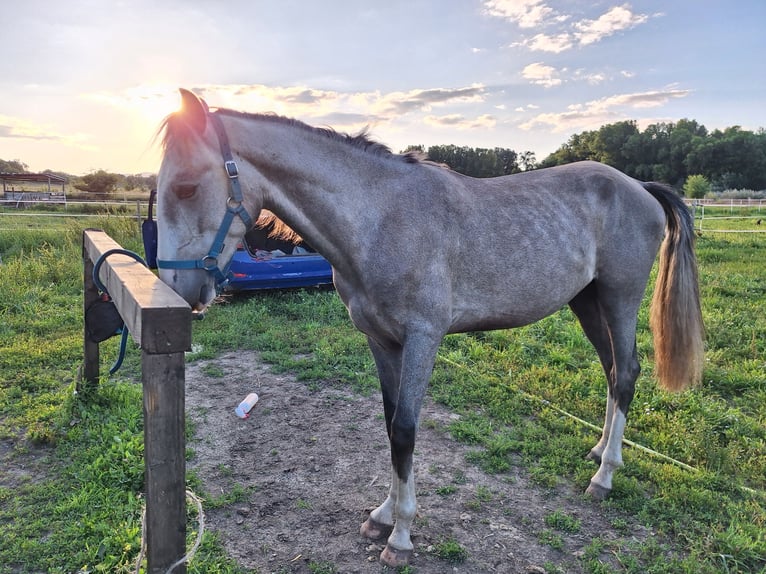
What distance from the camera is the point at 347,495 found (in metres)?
2.86

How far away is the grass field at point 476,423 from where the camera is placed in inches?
94.0

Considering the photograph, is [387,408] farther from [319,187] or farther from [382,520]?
[319,187]

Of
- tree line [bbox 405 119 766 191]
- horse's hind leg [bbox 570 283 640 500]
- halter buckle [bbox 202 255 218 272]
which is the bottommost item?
horse's hind leg [bbox 570 283 640 500]

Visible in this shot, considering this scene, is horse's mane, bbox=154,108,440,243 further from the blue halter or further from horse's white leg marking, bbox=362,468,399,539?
horse's white leg marking, bbox=362,468,399,539

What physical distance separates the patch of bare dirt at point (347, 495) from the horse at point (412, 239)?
0.75 ft

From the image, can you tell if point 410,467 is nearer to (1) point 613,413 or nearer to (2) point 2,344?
(1) point 613,413

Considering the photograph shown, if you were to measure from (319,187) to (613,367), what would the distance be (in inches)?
93.0

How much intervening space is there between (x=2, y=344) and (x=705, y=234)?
55.0 ft

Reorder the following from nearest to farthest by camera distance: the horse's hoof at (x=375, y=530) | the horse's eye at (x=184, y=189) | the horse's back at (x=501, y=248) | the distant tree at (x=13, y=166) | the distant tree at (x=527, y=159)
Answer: the horse's eye at (x=184, y=189) → the horse's back at (x=501, y=248) → the horse's hoof at (x=375, y=530) → the distant tree at (x=527, y=159) → the distant tree at (x=13, y=166)

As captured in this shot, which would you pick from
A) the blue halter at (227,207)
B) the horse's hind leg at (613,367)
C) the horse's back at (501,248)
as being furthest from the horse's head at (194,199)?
the horse's hind leg at (613,367)

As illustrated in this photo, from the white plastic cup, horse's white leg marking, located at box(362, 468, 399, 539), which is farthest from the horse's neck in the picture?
the white plastic cup

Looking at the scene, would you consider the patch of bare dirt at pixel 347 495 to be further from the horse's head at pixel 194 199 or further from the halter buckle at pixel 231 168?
the halter buckle at pixel 231 168

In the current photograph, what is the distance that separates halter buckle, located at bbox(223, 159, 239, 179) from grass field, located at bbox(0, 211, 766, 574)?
1.71 meters

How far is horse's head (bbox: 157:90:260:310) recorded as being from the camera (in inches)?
74.9
